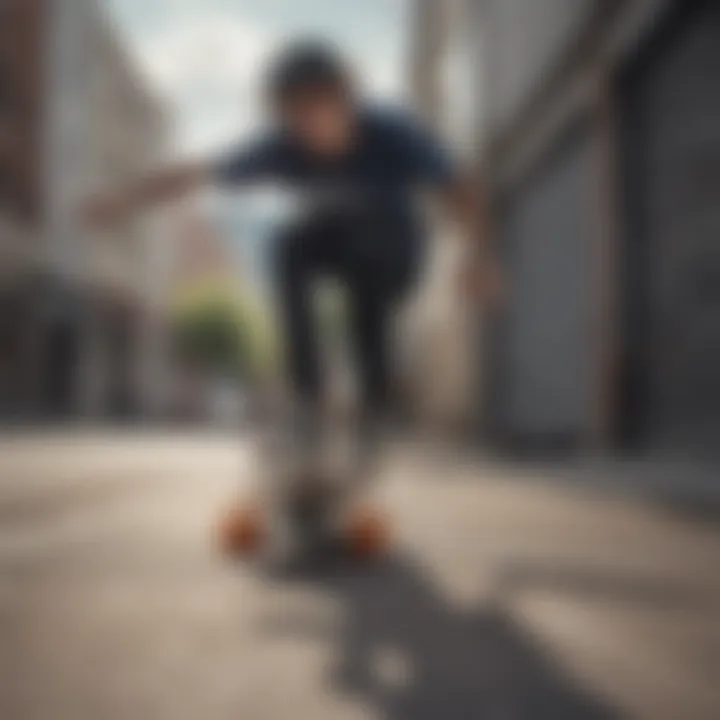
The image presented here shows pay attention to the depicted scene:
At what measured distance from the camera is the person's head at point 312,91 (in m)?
1.84

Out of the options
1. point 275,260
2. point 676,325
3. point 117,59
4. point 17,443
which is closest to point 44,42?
point 117,59

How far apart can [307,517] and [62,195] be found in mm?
18159

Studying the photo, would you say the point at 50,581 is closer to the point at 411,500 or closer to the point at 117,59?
the point at 411,500

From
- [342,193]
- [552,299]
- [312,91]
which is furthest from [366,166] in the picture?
[552,299]

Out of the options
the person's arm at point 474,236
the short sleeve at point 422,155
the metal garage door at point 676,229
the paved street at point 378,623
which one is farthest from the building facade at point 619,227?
the short sleeve at point 422,155

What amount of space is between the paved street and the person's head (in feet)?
2.75

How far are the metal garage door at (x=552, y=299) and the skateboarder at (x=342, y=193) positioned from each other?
3669 mm

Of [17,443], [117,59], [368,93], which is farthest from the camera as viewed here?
[117,59]

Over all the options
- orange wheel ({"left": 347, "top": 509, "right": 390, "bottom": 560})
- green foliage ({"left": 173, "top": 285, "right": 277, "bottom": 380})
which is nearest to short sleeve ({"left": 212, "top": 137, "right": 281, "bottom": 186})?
orange wheel ({"left": 347, "top": 509, "right": 390, "bottom": 560})

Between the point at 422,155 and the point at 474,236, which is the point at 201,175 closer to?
the point at 422,155

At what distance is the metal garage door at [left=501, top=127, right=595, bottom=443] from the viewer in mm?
5961

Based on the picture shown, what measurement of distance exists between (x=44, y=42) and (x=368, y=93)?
1803 cm

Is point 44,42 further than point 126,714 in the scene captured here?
Yes

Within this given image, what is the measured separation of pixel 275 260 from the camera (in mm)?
2209
